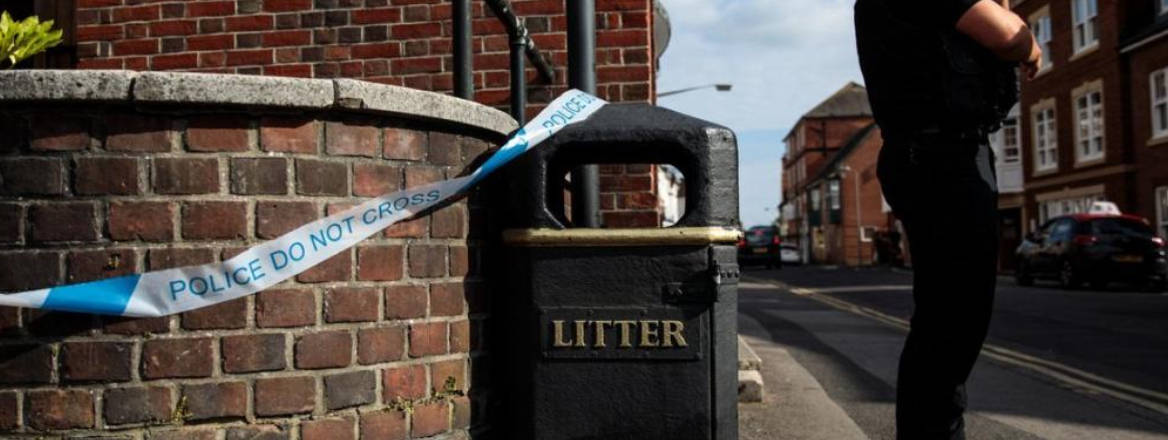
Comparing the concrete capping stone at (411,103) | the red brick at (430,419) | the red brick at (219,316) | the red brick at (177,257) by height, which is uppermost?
the concrete capping stone at (411,103)

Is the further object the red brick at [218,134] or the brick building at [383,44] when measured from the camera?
the brick building at [383,44]

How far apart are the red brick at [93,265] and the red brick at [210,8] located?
112 inches

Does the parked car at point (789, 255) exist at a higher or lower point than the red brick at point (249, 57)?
lower

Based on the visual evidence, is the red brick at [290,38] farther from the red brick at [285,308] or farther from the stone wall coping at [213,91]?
the red brick at [285,308]

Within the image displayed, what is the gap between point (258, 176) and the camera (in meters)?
2.50

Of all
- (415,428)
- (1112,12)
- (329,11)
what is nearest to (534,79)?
(329,11)

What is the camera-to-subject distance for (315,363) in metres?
2.54

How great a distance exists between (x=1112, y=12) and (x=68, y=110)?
92.7ft

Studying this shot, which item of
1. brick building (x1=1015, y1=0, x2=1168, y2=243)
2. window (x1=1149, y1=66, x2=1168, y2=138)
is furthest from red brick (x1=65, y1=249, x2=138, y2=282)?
window (x1=1149, y1=66, x2=1168, y2=138)

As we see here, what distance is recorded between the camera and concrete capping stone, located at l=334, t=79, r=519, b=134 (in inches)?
101

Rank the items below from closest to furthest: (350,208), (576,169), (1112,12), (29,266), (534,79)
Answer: (29,266), (350,208), (576,169), (534,79), (1112,12)

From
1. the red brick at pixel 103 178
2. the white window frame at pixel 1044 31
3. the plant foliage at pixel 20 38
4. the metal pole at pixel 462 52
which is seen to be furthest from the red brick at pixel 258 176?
the white window frame at pixel 1044 31

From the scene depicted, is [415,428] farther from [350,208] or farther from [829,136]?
[829,136]

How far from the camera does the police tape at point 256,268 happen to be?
238 centimetres
